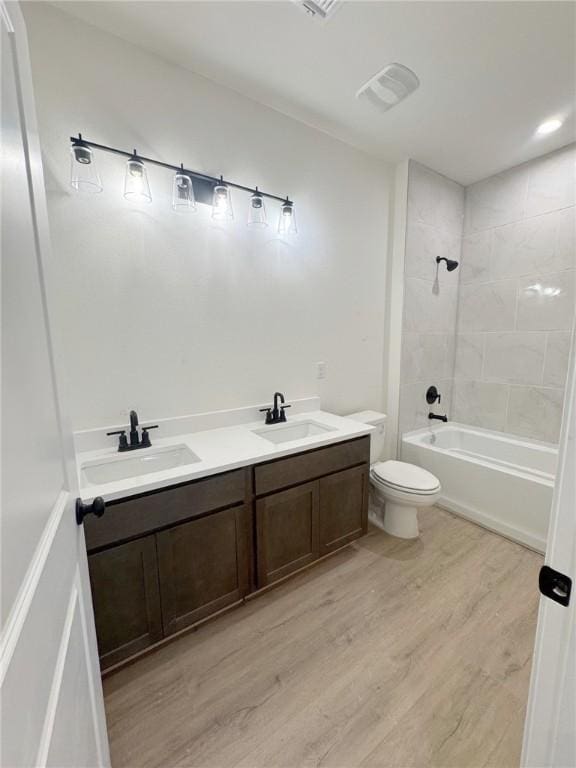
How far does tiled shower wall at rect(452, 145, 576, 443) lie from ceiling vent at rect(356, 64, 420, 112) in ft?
4.76

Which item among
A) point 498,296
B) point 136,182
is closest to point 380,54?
point 136,182

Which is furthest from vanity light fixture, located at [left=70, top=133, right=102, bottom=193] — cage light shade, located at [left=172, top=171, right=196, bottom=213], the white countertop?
the white countertop

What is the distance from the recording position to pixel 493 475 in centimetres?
232

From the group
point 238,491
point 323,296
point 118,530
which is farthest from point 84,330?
point 323,296

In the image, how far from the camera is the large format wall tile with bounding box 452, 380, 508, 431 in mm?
2898

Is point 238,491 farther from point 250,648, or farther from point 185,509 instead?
point 250,648

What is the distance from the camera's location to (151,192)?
1650mm

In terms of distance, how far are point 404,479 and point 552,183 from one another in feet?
8.26

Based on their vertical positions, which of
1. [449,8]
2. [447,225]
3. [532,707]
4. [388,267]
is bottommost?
[532,707]

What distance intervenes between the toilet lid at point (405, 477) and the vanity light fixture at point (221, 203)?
1.89m

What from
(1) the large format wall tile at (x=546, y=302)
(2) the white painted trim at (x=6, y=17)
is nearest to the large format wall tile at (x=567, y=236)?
(1) the large format wall tile at (x=546, y=302)

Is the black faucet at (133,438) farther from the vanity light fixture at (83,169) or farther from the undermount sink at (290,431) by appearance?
the vanity light fixture at (83,169)

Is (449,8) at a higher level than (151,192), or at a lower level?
higher

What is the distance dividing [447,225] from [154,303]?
2.64m
